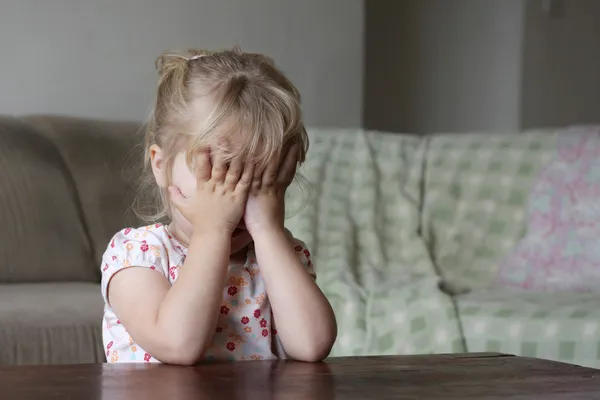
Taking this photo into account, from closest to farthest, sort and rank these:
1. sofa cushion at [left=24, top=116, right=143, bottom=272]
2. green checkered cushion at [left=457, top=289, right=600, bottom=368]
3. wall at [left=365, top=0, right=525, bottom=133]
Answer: green checkered cushion at [left=457, top=289, right=600, bottom=368], sofa cushion at [left=24, top=116, right=143, bottom=272], wall at [left=365, top=0, right=525, bottom=133]

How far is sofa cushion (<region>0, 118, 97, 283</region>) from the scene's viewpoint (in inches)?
87.8

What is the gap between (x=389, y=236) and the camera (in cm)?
268

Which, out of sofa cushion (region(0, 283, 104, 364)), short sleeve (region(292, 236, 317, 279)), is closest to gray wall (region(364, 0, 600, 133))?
sofa cushion (region(0, 283, 104, 364))

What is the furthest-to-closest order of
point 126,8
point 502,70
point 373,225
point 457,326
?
point 502,70, point 126,8, point 373,225, point 457,326

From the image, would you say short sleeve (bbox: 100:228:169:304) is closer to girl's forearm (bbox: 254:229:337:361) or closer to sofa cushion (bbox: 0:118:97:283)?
girl's forearm (bbox: 254:229:337:361)

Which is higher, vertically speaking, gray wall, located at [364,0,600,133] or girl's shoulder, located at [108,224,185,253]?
gray wall, located at [364,0,600,133]

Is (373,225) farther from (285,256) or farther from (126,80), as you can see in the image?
(285,256)

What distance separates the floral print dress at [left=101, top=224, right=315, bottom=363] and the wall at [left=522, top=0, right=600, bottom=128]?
3.44 metres

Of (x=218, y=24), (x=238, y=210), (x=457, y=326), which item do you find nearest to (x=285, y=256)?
(x=238, y=210)

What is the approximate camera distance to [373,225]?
2.64 m

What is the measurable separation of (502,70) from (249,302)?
11.4 ft

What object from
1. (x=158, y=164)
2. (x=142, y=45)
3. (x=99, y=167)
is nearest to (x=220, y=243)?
(x=158, y=164)

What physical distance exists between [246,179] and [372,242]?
5.32 feet

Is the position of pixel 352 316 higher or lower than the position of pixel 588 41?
lower
